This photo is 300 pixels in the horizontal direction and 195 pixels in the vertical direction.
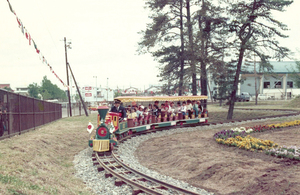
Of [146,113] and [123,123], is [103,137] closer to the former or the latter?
[123,123]

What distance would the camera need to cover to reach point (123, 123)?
1350 centimetres

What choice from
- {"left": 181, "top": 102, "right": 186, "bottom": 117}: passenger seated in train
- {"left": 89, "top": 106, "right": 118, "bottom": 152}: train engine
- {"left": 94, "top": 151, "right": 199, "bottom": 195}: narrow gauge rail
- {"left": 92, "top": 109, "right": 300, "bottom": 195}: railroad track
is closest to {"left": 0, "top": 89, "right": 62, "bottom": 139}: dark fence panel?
{"left": 89, "top": 106, "right": 118, "bottom": 152}: train engine

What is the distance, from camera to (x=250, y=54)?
938 inches

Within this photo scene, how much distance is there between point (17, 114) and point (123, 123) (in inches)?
198

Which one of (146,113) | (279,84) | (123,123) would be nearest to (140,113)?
(146,113)

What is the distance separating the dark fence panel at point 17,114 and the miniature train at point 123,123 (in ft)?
11.3

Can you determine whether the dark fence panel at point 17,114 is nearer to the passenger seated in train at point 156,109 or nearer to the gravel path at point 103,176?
the gravel path at point 103,176

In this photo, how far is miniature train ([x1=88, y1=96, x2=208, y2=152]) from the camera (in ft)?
34.0

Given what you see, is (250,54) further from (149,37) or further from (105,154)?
(105,154)

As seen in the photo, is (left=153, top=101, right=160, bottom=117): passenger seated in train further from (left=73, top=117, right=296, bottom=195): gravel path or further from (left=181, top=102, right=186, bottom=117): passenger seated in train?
(left=73, top=117, right=296, bottom=195): gravel path

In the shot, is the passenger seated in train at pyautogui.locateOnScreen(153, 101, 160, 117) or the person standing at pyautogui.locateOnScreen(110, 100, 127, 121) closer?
the person standing at pyautogui.locateOnScreen(110, 100, 127, 121)

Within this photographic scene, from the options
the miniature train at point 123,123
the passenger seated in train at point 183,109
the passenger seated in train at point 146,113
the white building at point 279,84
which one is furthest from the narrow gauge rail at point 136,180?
the white building at point 279,84

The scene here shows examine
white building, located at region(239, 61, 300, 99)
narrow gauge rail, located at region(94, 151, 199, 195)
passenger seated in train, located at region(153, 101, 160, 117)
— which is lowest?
narrow gauge rail, located at region(94, 151, 199, 195)

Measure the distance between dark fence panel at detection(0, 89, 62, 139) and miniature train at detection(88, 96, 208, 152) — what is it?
345cm
